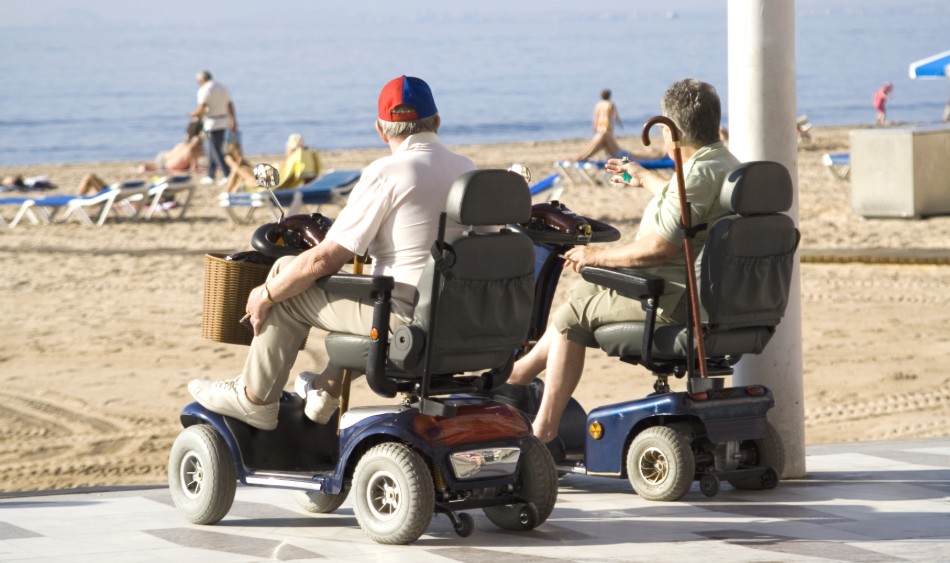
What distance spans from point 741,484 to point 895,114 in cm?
→ 4588

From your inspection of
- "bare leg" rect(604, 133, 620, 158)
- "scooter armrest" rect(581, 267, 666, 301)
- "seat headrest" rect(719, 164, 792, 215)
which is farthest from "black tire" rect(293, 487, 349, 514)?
"bare leg" rect(604, 133, 620, 158)

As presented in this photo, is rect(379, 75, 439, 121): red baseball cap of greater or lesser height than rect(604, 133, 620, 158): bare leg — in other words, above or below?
below

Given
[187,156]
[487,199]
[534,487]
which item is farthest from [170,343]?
[187,156]

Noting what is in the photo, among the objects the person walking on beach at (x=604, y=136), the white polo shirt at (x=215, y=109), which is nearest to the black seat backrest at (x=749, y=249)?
the white polo shirt at (x=215, y=109)

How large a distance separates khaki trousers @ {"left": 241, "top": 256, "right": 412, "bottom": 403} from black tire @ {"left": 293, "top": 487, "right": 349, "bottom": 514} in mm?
399

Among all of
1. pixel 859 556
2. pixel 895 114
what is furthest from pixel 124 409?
pixel 895 114

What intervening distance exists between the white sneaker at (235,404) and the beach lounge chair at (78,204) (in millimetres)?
11807

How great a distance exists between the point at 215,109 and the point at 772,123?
16528 millimetres

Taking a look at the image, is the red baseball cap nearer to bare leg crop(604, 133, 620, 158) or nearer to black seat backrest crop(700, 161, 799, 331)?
black seat backrest crop(700, 161, 799, 331)

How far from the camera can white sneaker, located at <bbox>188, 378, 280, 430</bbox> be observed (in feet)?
16.8

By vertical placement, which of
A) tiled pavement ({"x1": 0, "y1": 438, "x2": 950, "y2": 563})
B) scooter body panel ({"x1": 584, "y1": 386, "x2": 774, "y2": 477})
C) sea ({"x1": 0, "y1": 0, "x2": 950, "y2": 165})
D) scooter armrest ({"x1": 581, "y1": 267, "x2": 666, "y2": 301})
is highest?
sea ({"x1": 0, "y1": 0, "x2": 950, "y2": 165})

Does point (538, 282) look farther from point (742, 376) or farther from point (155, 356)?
point (155, 356)

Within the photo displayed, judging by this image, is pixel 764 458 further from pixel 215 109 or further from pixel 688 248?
pixel 215 109

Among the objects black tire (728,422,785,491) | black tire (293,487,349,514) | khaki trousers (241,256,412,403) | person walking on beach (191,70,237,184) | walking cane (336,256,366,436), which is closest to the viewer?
khaki trousers (241,256,412,403)
